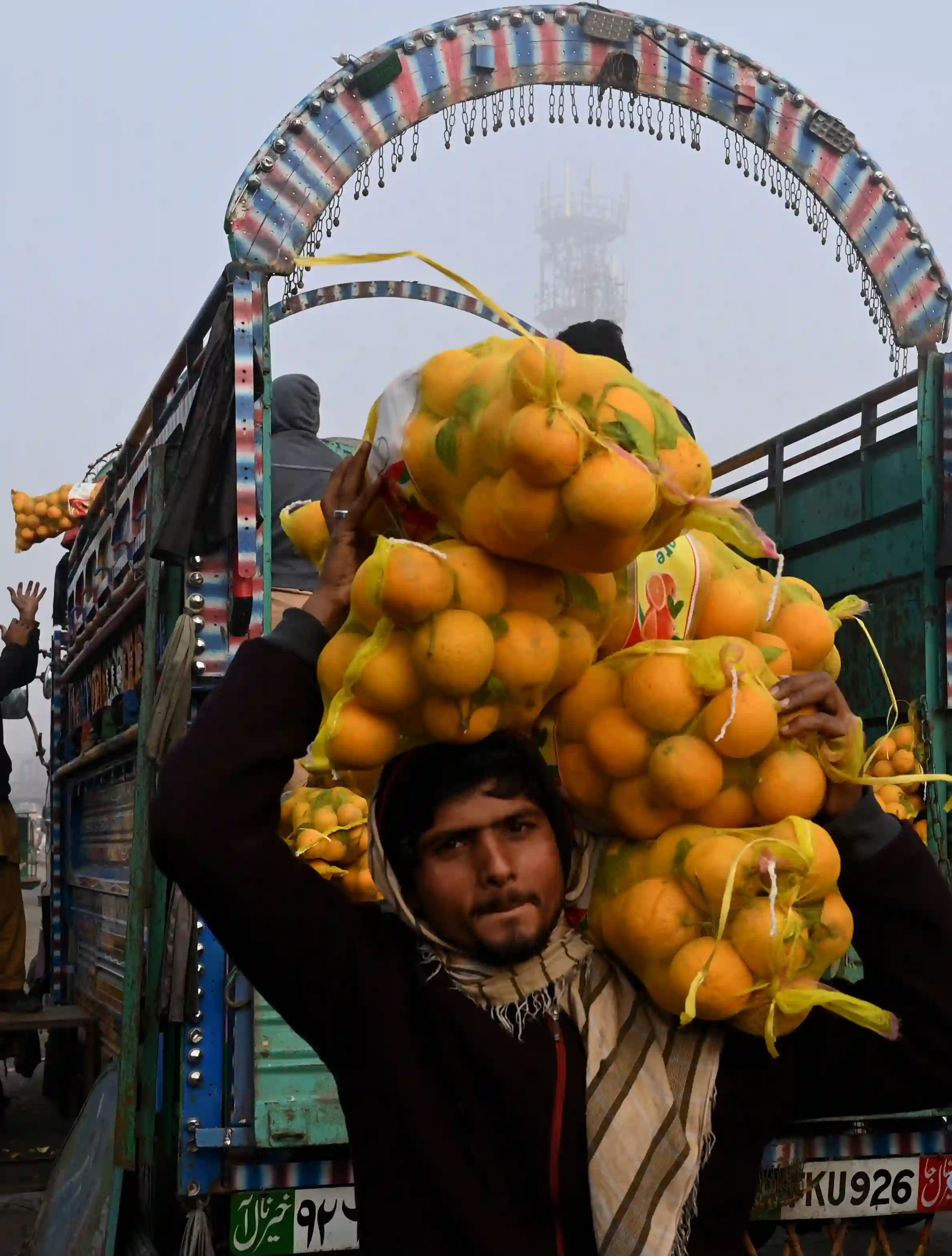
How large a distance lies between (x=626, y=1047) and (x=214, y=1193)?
1.59 metres

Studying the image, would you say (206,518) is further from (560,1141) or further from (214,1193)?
(560,1141)

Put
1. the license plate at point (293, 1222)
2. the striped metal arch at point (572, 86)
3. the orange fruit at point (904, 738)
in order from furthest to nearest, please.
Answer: the orange fruit at point (904, 738) → the striped metal arch at point (572, 86) → the license plate at point (293, 1222)

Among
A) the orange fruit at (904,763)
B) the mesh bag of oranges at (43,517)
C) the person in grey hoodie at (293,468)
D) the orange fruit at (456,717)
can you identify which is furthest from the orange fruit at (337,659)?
the mesh bag of oranges at (43,517)

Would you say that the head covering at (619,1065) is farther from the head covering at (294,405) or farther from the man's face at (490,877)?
the head covering at (294,405)

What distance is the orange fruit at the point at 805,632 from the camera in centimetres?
165

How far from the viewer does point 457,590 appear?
4.71 feet

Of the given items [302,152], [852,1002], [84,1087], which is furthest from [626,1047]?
[84,1087]

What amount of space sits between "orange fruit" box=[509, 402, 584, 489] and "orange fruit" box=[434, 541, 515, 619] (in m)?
0.13

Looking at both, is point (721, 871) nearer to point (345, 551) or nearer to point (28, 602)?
point (345, 551)

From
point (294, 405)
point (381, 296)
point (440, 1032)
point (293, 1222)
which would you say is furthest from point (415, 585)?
point (381, 296)

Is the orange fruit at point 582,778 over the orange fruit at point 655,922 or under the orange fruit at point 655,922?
over

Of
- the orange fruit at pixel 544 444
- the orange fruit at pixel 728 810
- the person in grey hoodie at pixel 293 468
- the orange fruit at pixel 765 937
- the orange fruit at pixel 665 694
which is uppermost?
the person in grey hoodie at pixel 293 468

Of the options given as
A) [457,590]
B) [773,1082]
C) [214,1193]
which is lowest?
[214,1193]

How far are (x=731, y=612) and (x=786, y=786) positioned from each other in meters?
0.27
